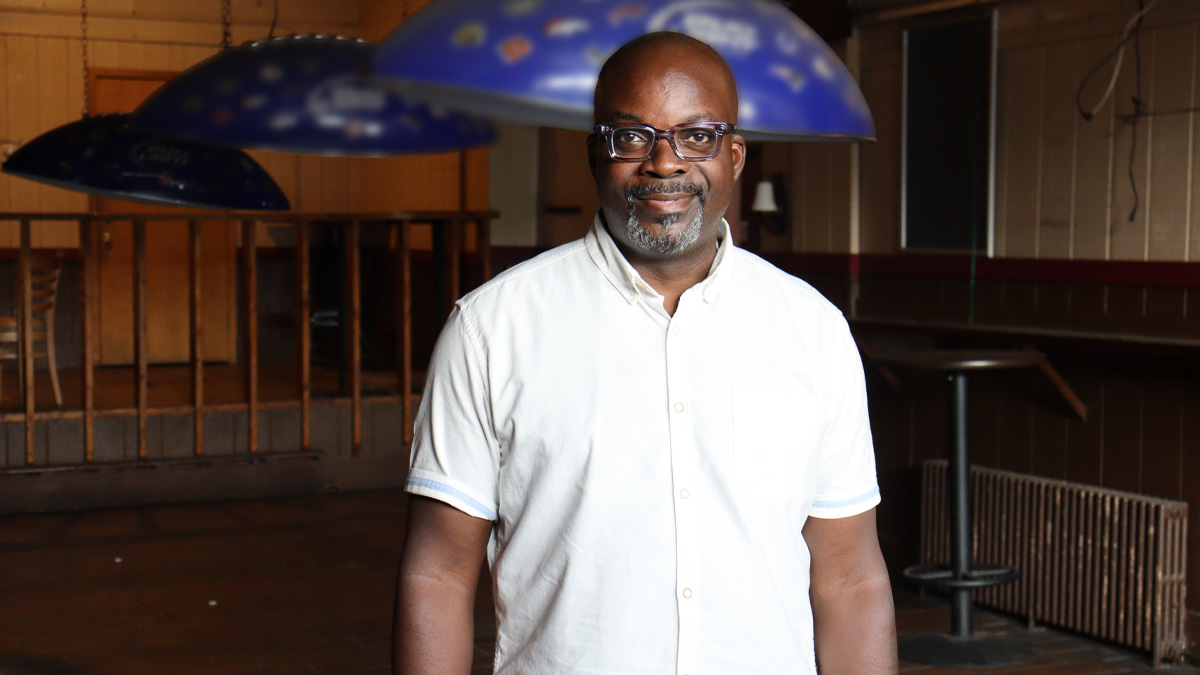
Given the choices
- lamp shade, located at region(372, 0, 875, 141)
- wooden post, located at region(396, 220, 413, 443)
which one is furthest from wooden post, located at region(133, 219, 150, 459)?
lamp shade, located at region(372, 0, 875, 141)

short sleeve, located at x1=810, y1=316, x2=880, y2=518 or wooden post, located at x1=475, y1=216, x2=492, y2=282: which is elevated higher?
wooden post, located at x1=475, y1=216, x2=492, y2=282

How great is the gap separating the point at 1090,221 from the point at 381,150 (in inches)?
137

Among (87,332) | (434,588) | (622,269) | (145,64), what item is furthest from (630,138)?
(145,64)

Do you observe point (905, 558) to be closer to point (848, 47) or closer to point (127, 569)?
point (848, 47)

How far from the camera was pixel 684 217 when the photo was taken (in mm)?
1538

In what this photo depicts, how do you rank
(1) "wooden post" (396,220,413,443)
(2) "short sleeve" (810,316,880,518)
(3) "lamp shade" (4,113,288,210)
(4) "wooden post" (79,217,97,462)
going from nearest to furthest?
(2) "short sleeve" (810,316,880,518), (3) "lamp shade" (4,113,288,210), (4) "wooden post" (79,217,97,462), (1) "wooden post" (396,220,413,443)

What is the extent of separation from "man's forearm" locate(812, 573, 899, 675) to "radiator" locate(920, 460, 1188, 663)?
304 cm

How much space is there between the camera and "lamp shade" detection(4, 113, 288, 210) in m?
2.69

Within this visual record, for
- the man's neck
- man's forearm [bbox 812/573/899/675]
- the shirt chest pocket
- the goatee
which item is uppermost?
the goatee

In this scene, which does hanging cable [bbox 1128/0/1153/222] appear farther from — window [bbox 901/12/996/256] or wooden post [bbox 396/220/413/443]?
wooden post [bbox 396/220/413/443]

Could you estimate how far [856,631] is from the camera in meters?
1.72

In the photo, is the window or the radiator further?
the window

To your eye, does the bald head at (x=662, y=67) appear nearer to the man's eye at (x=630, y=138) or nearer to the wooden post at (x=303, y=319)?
the man's eye at (x=630, y=138)

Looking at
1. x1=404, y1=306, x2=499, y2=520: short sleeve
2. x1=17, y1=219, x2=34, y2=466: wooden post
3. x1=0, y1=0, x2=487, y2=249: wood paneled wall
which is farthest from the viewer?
x1=0, y1=0, x2=487, y2=249: wood paneled wall
